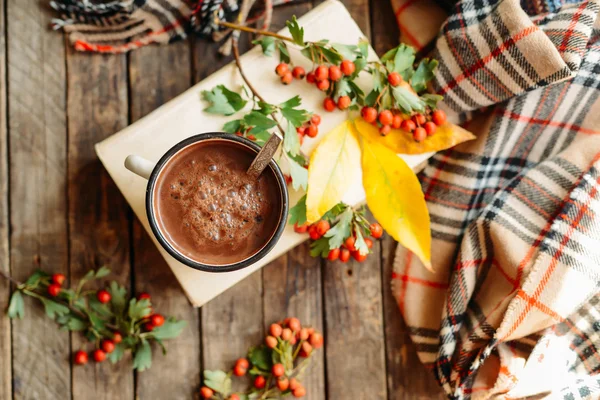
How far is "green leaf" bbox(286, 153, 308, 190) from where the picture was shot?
89cm

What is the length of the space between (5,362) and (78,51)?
63 centimetres

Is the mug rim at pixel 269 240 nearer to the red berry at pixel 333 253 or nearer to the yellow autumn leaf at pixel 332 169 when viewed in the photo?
the yellow autumn leaf at pixel 332 169

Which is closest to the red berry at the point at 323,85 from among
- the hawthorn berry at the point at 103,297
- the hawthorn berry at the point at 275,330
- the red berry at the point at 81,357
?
the hawthorn berry at the point at 275,330

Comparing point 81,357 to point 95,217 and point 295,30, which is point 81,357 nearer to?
point 95,217

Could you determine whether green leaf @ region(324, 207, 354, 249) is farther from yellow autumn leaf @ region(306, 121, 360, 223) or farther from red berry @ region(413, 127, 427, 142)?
red berry @ region(413, 127, 427, 142)

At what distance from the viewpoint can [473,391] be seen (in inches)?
41.9

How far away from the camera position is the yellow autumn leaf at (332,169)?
899 millimetres

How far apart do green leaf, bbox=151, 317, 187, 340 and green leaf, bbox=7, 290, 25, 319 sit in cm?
26

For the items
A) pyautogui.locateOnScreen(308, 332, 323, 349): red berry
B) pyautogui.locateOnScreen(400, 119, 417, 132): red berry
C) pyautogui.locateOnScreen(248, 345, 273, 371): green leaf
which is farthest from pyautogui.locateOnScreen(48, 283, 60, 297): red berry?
pyautogui.locateOnScreen(400, 119, 417, 132): red berry

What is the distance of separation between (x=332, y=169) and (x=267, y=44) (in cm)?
25

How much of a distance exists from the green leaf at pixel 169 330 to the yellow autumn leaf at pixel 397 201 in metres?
0.44

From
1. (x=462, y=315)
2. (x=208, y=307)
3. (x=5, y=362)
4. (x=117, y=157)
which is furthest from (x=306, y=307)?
(x=5, y=362)

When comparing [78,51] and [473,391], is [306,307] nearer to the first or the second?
[473,391]

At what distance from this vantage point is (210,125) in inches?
37.8
